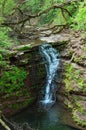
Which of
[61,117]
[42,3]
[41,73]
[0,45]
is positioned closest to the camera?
[61,117]

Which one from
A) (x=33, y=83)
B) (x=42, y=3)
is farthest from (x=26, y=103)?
(x=42, y=3)

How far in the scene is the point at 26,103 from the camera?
14.3 metres

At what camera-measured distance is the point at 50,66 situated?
15.6 meters

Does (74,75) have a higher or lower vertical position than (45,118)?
higher

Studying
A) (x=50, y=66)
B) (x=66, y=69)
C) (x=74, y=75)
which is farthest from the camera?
(x=50, y=66)

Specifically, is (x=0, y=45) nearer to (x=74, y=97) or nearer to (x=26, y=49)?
(x=26, y=49)

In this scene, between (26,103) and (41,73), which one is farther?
(41,73)

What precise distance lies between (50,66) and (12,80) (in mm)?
2598

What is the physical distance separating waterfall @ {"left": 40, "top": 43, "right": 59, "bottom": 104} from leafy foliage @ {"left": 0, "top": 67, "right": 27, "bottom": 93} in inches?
62.2

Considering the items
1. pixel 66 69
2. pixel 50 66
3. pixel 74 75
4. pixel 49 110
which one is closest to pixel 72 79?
pixel 74 75

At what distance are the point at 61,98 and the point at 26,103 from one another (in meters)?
1.80

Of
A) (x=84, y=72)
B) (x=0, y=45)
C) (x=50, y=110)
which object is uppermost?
(x=0, y=45)

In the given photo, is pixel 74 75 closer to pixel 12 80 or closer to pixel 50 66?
pixel 50 66

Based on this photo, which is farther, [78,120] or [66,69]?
[66,69]
